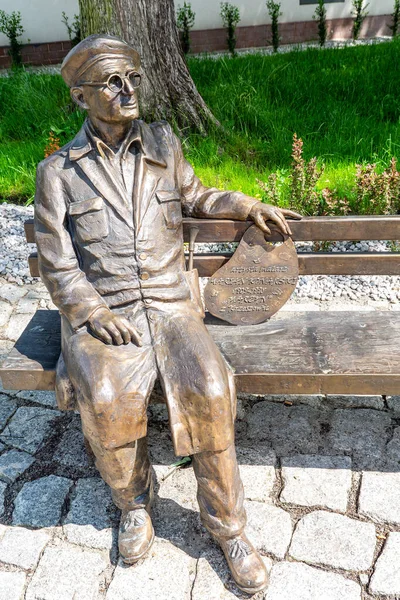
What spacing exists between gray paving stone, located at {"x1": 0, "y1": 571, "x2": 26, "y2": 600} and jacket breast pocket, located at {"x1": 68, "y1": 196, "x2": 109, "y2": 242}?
56.8 inches

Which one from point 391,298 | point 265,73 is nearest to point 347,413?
point 391,298

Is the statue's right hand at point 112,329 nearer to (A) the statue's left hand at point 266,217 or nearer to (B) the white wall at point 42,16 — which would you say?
(A) the statue's left hand at point 266,217

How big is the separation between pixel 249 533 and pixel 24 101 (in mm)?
6046

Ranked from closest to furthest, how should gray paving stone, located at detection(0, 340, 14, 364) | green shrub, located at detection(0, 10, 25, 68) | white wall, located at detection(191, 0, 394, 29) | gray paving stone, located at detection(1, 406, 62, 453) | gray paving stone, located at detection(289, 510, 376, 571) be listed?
gray paving stone, located at detection(289, 510, 376, 571)
gray paving stone, located at detection(1, 406, 62, 453)
gray paving stone, located at detection(0, 340, 14, 364)
green shrub, located at detection(0, 10, 25, 68)
white wall, located at detection(191, 0, 394, 29)

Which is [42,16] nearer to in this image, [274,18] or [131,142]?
[274,18]

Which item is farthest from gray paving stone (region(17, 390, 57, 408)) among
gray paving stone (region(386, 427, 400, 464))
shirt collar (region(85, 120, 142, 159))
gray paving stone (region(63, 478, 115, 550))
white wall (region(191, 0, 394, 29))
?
white wall (region(191, 0, 394, 29))

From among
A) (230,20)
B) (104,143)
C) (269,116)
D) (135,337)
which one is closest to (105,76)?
(104,143)

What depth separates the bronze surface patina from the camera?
274 centimetres

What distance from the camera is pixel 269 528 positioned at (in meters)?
3.02

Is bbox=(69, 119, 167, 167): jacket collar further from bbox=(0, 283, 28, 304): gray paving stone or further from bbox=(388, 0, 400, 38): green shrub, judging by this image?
bbox=(388, 0, 400, 38): green shrub

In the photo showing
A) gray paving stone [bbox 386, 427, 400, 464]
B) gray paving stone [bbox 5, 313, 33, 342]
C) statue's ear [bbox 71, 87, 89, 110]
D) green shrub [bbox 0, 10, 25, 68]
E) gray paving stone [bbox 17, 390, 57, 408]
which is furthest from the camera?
green shrub [bbox 0, 10, 25, 68]

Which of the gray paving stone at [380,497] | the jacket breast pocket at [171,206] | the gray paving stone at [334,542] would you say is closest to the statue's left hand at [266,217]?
the jacket breast pocket at [171,206]

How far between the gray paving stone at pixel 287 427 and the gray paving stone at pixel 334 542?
46cm

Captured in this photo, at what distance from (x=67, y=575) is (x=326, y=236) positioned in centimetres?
199
